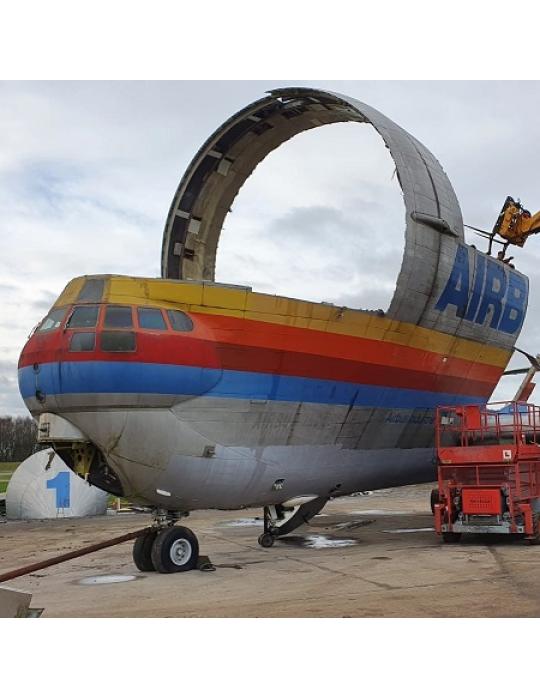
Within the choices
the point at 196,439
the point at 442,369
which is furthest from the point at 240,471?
the point at 442,369

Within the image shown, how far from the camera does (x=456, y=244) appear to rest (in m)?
17.8

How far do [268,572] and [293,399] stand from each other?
11.8 feet

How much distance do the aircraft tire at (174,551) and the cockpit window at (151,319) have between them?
4.05 m

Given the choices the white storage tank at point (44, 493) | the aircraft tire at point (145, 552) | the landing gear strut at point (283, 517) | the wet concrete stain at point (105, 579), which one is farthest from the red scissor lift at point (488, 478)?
the white storage tank at point (44, 493)

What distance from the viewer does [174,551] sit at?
46.2ft

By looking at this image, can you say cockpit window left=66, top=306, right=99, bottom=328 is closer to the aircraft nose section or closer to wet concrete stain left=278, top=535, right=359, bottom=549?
the aircraft nose section

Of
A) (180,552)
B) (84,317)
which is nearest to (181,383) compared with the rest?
(84,317)

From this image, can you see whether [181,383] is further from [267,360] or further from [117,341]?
[267,360]

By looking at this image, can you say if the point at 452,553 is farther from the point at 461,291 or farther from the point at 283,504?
the point at 461,291

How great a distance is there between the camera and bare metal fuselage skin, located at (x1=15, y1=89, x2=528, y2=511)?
13297 millimetres

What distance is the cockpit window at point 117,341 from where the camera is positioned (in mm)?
13102

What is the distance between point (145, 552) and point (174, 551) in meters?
0.71

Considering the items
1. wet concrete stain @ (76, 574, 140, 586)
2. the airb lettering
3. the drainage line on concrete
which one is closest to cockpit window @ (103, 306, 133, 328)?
the drainage line on concrete

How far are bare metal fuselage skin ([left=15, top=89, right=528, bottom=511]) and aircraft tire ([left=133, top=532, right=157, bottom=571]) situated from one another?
897mm
